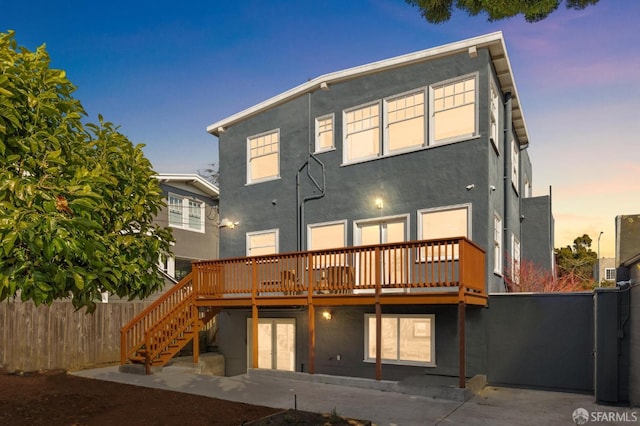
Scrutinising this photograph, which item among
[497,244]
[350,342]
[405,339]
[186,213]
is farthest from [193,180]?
[497,244]

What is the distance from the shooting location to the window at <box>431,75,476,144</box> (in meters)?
11.2

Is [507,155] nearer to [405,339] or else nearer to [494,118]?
[494,118]

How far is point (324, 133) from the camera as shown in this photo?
13.7m

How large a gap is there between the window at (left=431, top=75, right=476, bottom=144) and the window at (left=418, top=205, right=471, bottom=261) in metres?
1.79

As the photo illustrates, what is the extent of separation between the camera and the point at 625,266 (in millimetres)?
8398

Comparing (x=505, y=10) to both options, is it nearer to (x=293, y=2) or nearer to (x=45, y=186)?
(x=45, y=186)

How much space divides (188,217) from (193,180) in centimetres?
186

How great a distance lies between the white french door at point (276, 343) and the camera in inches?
521

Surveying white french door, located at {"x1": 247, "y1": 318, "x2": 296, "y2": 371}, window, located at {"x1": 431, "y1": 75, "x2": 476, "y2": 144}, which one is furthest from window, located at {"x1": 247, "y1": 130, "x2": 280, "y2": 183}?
window, located at {"x1": 431, "y1": 75, "x2": 476, "y2": 144}

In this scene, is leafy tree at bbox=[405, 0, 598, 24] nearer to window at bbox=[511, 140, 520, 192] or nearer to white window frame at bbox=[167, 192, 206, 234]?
window at bbox=[511, 140, 520, 192]

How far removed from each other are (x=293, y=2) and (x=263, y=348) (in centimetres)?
1114

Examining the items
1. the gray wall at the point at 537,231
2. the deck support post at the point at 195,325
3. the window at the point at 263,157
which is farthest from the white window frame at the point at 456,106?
the deck support post at the point at 195,325

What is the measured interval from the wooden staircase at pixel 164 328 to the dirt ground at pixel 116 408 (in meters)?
1.76

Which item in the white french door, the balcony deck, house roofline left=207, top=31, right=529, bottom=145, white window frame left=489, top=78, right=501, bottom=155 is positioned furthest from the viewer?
the white french door
